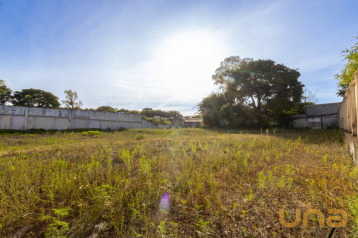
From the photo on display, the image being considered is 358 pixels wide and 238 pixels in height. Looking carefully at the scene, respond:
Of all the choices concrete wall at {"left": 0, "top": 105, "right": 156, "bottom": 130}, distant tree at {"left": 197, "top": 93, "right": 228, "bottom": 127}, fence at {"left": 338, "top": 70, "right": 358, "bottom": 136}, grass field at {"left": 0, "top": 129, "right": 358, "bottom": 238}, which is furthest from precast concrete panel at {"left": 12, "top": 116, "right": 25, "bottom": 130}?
fence at {"left": 338, "top": 70, "right": 358, "bottom": 136}

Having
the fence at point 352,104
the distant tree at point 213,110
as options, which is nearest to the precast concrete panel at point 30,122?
the distant tree at point 213,110

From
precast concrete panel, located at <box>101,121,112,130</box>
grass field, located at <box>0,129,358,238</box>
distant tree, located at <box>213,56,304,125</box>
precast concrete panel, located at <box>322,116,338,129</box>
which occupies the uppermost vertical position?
distant tree, located at <box>213,56,304,125</box>

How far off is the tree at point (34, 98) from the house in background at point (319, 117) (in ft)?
147

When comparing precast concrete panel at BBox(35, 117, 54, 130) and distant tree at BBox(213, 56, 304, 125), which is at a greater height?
distant tree at BBox(213, 56, 304, 125)

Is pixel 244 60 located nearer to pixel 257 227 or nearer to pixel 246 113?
pixel 246 113

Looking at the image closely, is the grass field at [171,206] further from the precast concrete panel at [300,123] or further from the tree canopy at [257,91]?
the precast concrete panel at [300,123]

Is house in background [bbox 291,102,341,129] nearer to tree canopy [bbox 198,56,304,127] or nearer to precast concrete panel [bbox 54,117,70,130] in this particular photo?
tree canopy [bbox 198,56,304,127]

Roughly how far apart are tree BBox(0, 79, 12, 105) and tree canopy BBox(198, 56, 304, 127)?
1409 inches

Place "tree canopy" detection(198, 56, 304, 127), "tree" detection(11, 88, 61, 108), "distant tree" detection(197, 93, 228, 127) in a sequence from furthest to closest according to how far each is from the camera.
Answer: "tree" detection(11, 88, 61, 108)
"distant tree" detection(197, 93, 228, 127)
"tree canopy" detection(198, 56, 304, 127)

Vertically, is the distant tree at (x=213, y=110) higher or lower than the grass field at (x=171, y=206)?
higher

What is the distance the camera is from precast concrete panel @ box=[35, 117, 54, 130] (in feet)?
67.9

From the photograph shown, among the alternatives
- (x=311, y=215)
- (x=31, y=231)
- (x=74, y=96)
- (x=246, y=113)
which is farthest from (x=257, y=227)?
(x=74, y=96)

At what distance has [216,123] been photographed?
25.9 m

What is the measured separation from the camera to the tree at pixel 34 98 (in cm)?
3134
